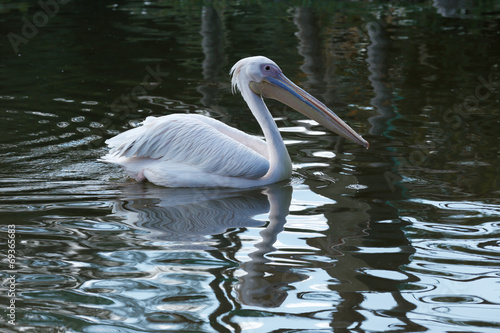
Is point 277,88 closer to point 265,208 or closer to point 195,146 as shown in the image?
point 195,146

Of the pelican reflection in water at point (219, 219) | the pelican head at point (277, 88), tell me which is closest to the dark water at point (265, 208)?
the pelican reflection in water at point (219, 219)

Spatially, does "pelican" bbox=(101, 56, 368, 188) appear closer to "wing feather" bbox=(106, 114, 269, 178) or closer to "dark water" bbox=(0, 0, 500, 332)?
"wing feather" bbox=(106, 114, 269, 178)

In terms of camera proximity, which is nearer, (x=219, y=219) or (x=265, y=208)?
(x=219, y=219)

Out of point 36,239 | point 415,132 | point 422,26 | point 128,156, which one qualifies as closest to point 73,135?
point 128,156

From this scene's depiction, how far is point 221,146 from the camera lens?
537 cm

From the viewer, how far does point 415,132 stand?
6633mm

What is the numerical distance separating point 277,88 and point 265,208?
107cm

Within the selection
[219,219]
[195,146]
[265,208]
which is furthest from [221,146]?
[219,219]

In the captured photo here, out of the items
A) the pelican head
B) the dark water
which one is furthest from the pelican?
the dark water

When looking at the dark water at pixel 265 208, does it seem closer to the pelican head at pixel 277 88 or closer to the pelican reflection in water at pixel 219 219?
the pelican reflection in water at pixel 219 219

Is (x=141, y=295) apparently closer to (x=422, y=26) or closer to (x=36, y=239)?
(x=36, y=239)

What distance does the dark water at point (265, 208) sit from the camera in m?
3.46

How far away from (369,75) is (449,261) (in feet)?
17.4

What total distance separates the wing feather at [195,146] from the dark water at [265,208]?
208 millimetres
